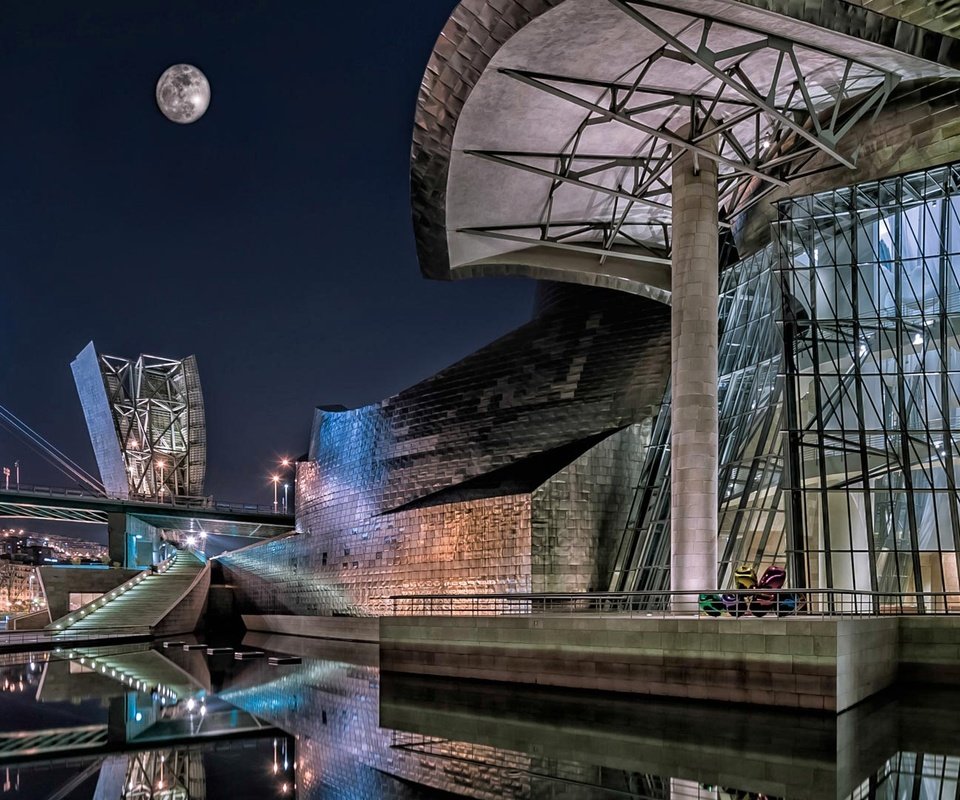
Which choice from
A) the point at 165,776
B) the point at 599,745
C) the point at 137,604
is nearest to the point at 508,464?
the point at 599,745

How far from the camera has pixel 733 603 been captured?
635 inches

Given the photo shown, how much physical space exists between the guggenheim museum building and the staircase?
14827mm

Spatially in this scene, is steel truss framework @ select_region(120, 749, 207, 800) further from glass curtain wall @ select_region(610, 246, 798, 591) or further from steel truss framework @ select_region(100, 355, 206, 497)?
steel truss framework @ select_region(100, 355, 206, 497)

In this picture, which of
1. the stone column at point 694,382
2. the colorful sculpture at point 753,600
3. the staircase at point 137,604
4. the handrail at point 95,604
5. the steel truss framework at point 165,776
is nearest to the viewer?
the steel truss framework at point 165,776

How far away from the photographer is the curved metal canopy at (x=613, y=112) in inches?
656

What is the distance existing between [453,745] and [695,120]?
14.7 m

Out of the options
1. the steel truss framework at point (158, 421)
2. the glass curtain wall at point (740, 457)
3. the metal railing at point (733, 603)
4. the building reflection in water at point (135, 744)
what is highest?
the steel truss framework at point (158, 421)

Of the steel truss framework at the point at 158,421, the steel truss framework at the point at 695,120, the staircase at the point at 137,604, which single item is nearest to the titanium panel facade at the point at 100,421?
the steel truss framework at the point at 158,421

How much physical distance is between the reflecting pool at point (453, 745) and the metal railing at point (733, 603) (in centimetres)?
200

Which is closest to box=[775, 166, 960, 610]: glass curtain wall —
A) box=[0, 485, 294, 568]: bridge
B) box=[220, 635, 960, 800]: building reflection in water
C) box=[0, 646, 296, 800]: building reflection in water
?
box=[220, 635, 960, 800]: building reflection in water

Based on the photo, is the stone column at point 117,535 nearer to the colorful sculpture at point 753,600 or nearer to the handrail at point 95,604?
the handrail at point 95,604

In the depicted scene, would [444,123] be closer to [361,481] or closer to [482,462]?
[482,462]

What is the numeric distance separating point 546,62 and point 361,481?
20.9m

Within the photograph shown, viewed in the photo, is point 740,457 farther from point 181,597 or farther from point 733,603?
point 181,597
